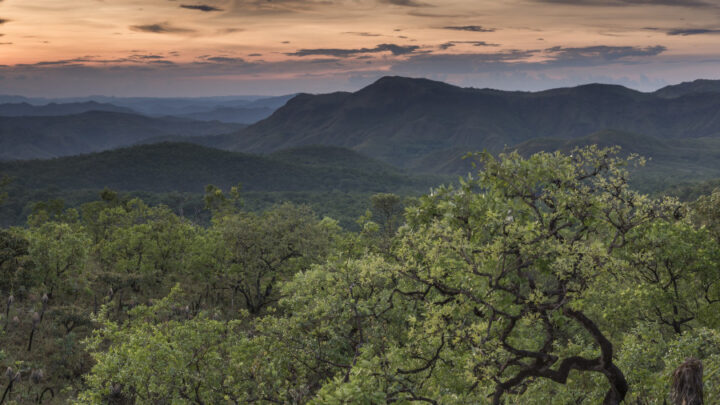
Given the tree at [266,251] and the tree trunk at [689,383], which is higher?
the tree trunk at [689,383]

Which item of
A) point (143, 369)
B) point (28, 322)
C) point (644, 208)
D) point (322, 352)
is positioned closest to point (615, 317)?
point (644, 208)

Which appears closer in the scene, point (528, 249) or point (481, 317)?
point (528, 249)

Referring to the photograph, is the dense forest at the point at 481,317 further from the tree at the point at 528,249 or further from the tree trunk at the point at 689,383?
the tree trunk at the point at 689,383

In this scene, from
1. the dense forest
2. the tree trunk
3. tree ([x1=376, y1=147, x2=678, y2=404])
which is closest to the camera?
the tree trunk

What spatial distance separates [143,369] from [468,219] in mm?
13245

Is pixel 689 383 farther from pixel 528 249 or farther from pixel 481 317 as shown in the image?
pixel 481 317

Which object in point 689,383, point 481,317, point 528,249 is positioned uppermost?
point 528,249

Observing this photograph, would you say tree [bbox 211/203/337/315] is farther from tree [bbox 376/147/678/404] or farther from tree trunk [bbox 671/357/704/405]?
tree trunk [bbox 671/357/704/405]

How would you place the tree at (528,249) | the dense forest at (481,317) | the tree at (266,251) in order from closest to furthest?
the tree at (528,249), the dense forest at (481,317), the tree at (266,251)

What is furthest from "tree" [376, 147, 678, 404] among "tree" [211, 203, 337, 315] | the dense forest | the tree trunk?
"tree" [211, 203, 337, 315]

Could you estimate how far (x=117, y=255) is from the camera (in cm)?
5150

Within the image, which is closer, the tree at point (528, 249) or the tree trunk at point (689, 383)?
the tree trunk at point (689, 383)

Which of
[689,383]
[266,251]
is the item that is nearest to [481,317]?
[689,383]

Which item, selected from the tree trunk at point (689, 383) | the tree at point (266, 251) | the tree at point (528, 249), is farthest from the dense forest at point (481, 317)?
the tree at point (266, 251)
